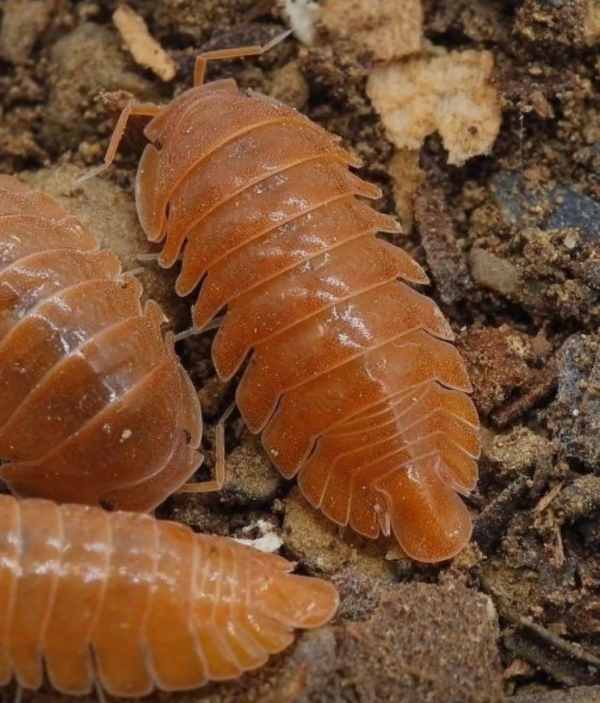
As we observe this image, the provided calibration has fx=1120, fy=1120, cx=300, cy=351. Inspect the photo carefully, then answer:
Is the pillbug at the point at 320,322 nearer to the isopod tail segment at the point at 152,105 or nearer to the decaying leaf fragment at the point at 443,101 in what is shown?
the isopod tail segment at the point at 152,105

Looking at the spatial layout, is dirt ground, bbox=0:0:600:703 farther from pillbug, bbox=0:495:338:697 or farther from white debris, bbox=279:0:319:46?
pillbug, bbox=0:495:338:697

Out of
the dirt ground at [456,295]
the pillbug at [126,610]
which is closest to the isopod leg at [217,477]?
the dirt ground at [456,295]

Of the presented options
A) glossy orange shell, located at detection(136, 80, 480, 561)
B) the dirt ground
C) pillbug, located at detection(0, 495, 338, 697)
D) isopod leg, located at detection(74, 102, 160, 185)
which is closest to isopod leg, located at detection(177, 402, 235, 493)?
the dirt ground

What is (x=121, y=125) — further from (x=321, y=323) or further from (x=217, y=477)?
(x=217, y=477)

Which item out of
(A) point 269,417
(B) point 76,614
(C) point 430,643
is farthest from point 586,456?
(B) point 76,614

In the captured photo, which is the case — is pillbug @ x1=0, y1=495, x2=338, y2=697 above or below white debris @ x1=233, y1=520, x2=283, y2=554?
above

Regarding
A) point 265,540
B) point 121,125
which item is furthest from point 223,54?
point 265,540
